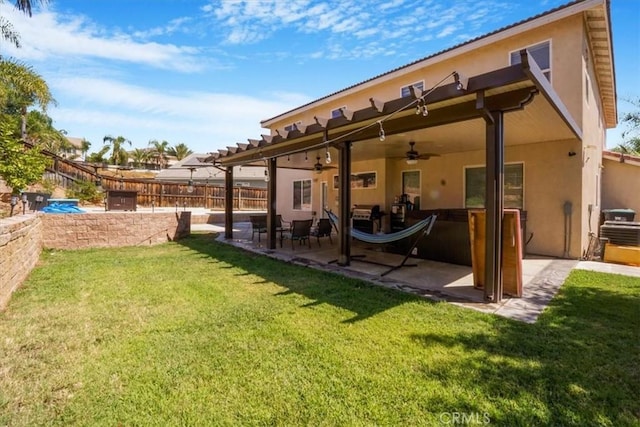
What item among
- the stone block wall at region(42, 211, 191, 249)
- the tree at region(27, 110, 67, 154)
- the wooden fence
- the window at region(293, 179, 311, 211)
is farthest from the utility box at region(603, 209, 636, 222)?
the tree at region(27, 110, 67, 154)

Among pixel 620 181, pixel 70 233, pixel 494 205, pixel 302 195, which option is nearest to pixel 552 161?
pixel 494 205

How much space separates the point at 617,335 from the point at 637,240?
552 centimetres

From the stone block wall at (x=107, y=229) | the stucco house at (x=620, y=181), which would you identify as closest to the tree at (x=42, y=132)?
the stone block wall at (x=107, y=229)

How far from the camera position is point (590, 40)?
805 centimetres

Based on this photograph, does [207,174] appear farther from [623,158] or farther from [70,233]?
[623,158]

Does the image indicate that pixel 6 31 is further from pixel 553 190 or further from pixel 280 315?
pixel 553 190

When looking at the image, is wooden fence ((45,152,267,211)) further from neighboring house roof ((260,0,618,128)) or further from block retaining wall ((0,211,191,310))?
neighboring house roof ((260,0,618,128))

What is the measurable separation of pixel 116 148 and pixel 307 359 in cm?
4700

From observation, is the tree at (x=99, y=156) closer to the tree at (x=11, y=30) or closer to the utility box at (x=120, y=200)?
the utility box at (x=120, y=200)

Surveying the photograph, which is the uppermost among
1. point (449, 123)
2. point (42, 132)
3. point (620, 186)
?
point (42, 132)

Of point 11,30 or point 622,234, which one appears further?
point 11,30

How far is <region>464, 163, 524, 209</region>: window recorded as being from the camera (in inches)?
326

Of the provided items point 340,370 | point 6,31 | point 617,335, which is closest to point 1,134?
point 6,31

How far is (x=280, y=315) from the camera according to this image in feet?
13.5
